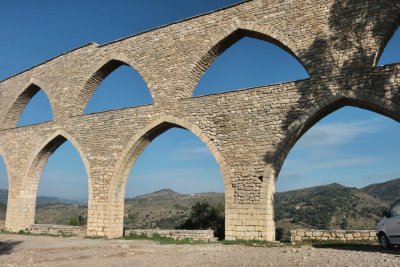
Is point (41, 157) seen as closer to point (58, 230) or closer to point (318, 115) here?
point (58, 230)

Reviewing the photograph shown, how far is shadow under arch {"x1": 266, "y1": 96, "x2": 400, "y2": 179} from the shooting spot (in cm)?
851

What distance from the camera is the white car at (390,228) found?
6.93 metres

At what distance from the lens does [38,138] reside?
1512 cm

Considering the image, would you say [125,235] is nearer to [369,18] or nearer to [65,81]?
[65,81]

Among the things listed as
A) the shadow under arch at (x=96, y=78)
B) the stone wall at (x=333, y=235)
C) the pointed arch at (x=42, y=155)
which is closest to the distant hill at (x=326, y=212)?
the pointed arch at (x=42, y=155)

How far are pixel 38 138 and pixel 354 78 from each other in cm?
1209

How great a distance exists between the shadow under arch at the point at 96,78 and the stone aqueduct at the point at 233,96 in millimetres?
39

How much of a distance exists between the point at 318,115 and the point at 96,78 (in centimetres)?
838

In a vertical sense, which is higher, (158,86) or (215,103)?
(158,86)

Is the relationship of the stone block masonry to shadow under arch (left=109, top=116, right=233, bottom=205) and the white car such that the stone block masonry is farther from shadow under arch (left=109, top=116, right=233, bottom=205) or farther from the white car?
shadow under arch (left=109, top=116, right=233, bottom=205)

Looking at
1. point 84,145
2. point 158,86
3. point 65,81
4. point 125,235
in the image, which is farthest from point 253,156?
point 65,81

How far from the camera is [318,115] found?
930cm

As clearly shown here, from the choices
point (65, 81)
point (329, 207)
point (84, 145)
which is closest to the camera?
point (84, 145)

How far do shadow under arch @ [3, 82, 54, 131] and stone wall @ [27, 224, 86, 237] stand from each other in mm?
5557
